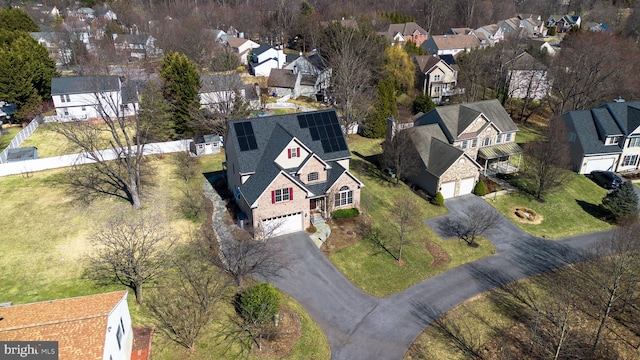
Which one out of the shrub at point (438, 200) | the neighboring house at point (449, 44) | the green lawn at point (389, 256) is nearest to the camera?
the green lawn at point (389, 256)

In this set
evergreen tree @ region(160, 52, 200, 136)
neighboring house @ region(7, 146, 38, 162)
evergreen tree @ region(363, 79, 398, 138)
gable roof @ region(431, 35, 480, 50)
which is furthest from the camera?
gable roof @ region(431, 35, 480, 50)

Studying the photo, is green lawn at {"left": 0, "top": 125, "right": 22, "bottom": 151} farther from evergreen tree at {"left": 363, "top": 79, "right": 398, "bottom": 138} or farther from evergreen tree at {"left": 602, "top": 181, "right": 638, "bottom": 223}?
evergreen tree at {"left": 602, "top": 181, "right": 638, "bottom": 223}

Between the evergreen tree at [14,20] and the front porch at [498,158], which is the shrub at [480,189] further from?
the evergreen tree at [14,20]

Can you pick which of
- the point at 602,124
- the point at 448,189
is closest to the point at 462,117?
the point at 448,189

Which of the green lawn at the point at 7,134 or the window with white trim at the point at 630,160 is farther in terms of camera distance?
the green lawn at the point at 7,134

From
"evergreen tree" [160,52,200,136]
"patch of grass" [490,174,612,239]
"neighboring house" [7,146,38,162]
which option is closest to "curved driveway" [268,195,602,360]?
"patch of grass" [490,174,612,239]

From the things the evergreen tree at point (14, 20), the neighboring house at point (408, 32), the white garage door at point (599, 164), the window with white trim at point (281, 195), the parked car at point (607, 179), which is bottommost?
the parked car at point (607, 179)

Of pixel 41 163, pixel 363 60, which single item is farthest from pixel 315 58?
pixel 41 163

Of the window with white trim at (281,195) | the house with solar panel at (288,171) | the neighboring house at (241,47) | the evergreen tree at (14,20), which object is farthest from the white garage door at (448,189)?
the evergreen tree at (14,20)
